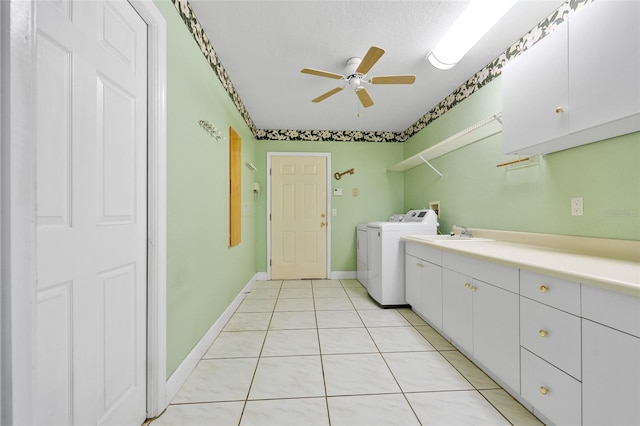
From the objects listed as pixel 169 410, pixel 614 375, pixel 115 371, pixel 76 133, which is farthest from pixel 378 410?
pixel 76 133

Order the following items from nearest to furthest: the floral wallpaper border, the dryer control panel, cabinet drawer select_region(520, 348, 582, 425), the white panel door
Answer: the white panel door
cabinet drawer select_region(520, 348, 582, 425)
the floral wallpaper border
the dryer control panel

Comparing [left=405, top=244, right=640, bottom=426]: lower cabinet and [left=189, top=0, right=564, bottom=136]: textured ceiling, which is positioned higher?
[left=189, top=0, right=564, bottom=136]: textured ceiling

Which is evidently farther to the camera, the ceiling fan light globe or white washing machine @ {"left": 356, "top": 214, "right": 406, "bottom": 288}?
white washing machine @ {"left": 356, "top": 214, "right": 406, "bottom": 288}

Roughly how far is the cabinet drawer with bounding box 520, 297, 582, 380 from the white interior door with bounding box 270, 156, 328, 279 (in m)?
2.94

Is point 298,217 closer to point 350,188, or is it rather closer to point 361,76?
point 350,188

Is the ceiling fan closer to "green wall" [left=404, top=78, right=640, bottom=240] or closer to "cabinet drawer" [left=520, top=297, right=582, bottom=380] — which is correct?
"green wall" [left=404, top=78, right=640, bottom=240]

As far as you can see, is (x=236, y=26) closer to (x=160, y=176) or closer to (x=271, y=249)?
(x=160, y=176)

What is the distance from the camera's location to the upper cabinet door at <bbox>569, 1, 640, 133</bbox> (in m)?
1.03

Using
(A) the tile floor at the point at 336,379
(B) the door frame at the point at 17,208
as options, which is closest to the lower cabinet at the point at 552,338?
(A) the tile floor at the point at 336,379

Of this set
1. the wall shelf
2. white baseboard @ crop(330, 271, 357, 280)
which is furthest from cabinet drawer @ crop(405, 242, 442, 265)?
white baseboard @ crop(330, 271, 357, 280)

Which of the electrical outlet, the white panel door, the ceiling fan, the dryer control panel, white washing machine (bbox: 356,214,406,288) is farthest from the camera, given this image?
white washing machine (bbox: 356,214,406,288)

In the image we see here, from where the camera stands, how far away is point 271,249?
3973 mm

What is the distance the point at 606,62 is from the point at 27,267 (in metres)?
2.10

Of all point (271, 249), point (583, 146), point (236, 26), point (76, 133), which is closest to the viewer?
point (76, 133)
